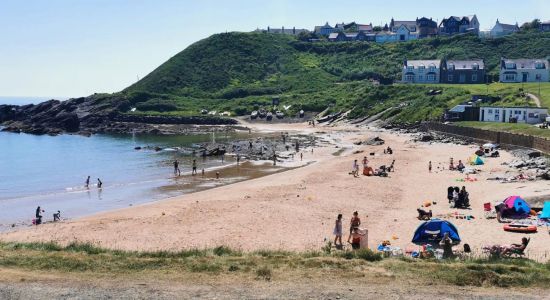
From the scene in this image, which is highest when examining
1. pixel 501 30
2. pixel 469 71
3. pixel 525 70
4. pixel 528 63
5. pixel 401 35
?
pixel 501 30

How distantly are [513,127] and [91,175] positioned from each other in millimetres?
44072

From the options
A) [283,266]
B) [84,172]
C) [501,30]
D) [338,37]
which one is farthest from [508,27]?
[283,266]

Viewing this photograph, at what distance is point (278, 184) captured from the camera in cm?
4225

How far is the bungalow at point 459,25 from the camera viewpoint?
165 m

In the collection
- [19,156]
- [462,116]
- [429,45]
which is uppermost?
[429,45]

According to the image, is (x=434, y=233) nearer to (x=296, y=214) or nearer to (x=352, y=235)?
(x=352, y=235)

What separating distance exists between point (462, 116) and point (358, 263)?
6401 cm

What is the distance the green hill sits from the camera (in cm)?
11600

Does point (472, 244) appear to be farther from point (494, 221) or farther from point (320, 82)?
point (320, 82)

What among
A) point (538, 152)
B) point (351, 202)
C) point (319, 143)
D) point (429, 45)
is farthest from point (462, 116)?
point (429, 45)

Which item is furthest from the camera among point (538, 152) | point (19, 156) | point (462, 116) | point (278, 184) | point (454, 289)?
point (462, 116)

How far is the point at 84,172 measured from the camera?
55094 mm

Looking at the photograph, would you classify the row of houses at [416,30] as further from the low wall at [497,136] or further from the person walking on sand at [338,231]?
the person walking on sand at [338,231]

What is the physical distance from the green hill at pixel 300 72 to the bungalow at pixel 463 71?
30.3 ft
